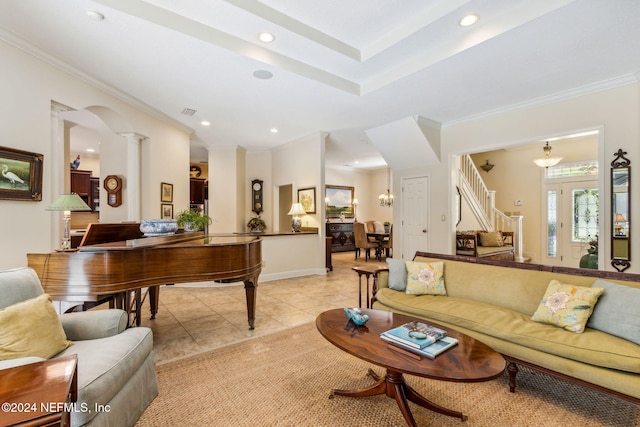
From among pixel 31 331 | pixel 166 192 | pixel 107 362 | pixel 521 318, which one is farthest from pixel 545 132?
Result: pixel 166 192

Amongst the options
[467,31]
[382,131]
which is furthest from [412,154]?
[467,31]

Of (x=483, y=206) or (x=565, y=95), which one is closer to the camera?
(x=565, y=95)

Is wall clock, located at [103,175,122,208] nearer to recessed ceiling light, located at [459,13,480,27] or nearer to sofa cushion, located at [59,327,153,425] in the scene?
sofa cushion, located at [59,327,153,425]

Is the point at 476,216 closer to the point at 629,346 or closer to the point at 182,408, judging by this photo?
the point at 629,346

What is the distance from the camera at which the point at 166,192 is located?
5020 mm

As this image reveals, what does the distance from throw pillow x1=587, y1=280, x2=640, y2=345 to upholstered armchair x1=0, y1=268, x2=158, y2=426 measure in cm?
289

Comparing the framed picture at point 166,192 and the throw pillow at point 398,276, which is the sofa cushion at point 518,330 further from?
the framed picture at point 166,192

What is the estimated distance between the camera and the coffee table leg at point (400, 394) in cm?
161

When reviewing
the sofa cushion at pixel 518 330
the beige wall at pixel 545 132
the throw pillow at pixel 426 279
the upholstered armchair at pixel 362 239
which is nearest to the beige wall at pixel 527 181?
the beige wall at pixel 545 132

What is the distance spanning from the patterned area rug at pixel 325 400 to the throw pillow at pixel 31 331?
680 mm

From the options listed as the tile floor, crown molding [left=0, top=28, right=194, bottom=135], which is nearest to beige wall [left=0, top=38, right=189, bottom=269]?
crown molding [left=0, top=28, right=194, bottom=135]

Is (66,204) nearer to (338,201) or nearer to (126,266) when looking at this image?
(126,266)

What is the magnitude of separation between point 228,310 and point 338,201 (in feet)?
22.0

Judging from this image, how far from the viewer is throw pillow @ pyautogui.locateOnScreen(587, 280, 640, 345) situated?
5.71 ft
